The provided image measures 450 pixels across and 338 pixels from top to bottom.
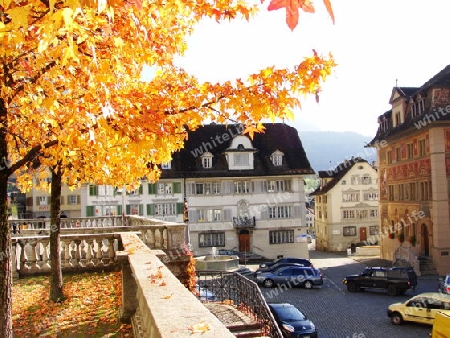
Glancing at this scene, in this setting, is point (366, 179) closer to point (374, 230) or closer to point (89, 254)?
point (374, 230)

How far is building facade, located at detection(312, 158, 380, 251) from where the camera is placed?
6319cm

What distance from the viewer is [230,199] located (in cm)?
4716

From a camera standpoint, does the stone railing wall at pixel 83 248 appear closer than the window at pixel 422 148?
Yes

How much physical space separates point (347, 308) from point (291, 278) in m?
6.64

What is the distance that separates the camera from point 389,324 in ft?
75.6

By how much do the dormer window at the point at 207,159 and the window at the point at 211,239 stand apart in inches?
259

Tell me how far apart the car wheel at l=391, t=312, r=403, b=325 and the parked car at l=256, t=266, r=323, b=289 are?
9.81 m

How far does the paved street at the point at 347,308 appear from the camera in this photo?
21.6 m

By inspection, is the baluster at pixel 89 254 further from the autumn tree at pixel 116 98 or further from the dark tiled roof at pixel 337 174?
the dark tiled roof at pixel 337 174

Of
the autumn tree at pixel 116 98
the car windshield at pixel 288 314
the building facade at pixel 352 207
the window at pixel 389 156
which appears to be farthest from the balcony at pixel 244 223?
the autumn tree at pixel 116 98

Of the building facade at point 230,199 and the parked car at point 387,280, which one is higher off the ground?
the building facade at point 230,199

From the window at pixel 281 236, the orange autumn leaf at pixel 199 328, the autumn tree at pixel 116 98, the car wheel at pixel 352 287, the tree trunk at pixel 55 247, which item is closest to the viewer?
the orange autumn leaf at pixel 199 328

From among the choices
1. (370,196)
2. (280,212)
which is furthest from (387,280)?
(370,196)

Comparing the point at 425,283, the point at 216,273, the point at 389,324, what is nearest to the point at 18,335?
the point at 216,273
